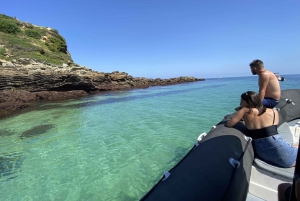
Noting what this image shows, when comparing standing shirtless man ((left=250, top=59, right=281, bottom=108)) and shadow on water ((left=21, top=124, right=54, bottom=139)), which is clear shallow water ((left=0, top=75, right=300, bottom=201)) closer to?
shadow on water ((left=21, top=124, right=54, bottom=139))

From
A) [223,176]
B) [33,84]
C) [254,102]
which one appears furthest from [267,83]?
[33,84]

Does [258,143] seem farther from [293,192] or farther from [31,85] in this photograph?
[31,85]

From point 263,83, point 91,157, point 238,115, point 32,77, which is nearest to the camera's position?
point 238,115

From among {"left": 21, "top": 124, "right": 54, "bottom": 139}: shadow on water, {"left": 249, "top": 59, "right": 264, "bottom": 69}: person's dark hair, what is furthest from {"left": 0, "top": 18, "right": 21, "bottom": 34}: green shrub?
{"left": 249, "top": 59, "right": 264, "bottom": 69}: person's dark hair

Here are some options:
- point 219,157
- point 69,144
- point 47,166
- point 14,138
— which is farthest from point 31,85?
point 219,157

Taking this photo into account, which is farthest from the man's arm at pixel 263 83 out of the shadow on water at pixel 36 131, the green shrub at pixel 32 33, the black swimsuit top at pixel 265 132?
the green shrub at pixel 32 33

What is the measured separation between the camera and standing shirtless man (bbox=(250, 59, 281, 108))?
3883 mm

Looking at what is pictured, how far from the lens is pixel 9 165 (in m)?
4.78

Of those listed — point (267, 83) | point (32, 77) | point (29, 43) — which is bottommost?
point (267, 83)

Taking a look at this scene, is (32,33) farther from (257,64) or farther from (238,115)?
(238,115)

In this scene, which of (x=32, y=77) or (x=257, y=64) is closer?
(x=257, y=64)

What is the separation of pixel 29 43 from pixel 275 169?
36954 mm

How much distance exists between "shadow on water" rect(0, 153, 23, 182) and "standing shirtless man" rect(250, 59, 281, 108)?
22.1 ft

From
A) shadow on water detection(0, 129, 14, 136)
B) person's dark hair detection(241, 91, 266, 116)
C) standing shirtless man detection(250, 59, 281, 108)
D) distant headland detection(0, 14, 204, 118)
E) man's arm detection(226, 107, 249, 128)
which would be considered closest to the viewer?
person's dark hair detection(241, 91, 266, 116)
